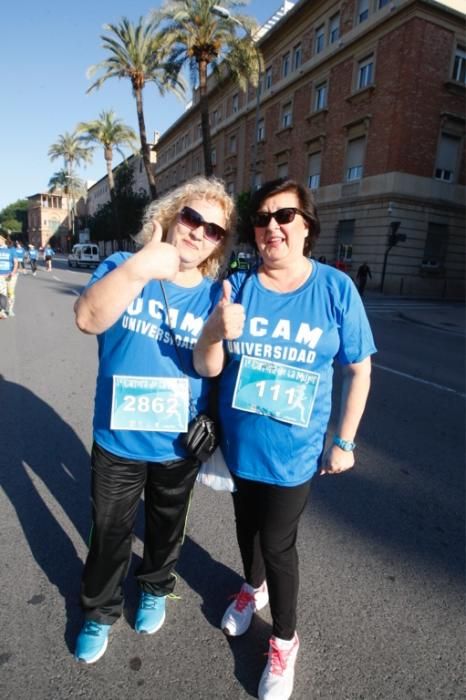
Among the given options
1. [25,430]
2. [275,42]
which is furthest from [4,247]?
[275,42]

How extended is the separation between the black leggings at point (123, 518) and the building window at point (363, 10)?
24.9m

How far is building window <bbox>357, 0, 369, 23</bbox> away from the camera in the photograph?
1947 cm

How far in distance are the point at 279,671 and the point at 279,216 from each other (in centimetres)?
176

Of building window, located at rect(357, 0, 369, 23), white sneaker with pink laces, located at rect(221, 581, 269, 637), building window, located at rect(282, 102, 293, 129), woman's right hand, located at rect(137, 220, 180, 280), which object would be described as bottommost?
white sneaker with pink laces, located at rect(221, 581, 269, 637)

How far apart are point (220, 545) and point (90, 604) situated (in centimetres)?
88

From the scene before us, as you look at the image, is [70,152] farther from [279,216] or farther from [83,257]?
[279,216]

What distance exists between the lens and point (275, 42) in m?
26.1

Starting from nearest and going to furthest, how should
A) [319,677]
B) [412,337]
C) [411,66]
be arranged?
[319,677] → [412,337] → [411,66]

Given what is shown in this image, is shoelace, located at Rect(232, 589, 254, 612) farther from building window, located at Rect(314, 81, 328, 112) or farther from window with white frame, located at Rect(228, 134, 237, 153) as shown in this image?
window with white frame, located at Rect(228, 134, 237, 153)

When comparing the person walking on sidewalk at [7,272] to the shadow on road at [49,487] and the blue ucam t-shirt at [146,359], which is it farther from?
the blue ucam t-shirt at [146,359]

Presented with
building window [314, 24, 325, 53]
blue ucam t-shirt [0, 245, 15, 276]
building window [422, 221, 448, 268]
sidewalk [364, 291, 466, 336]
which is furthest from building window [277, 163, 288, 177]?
blue ucam t-shirt [0, 245, 15, 276]

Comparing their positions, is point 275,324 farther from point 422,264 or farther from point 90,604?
point 422,264

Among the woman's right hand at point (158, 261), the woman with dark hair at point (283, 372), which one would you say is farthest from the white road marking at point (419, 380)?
the woman's right hand at point (158, 261)

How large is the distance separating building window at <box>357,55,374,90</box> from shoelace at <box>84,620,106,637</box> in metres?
23.6
